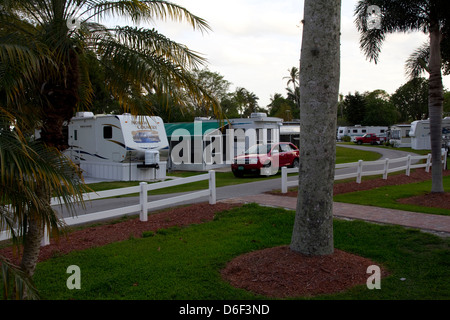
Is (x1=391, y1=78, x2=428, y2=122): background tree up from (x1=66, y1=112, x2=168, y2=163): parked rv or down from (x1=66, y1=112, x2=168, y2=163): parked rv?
up

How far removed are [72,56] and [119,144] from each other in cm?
1239

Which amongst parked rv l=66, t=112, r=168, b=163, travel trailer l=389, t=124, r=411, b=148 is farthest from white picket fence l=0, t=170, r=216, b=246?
travel trailer l=389, t=124, r=411, b=148

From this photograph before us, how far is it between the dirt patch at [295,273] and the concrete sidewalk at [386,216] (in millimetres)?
2966

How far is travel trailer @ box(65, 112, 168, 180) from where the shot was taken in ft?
58.1

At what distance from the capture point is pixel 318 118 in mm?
5367

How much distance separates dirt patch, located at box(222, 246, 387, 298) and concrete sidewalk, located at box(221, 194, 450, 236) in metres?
2.97

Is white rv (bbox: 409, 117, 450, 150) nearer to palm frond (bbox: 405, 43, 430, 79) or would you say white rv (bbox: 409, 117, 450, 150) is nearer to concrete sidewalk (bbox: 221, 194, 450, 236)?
palm frond (bbox: 405, 43, 430, 79)

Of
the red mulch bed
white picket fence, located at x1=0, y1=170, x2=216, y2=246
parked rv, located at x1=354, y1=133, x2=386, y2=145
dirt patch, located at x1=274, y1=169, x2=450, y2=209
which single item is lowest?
dirt patch, located at x1=274, y1=169, x2=450, y2=209

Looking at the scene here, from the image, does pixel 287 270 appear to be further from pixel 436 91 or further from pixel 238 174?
pixel 238 174

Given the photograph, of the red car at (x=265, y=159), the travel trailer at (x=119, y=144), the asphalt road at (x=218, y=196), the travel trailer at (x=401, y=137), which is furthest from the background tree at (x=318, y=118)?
the travel trailer at (x=401, y=137)

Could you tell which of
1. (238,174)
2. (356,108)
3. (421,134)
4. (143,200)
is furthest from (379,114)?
(143,200)

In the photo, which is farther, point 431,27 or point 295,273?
point 431,27

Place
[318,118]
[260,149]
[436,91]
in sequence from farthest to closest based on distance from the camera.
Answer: [260,149] → [436,91] → [318,118]
